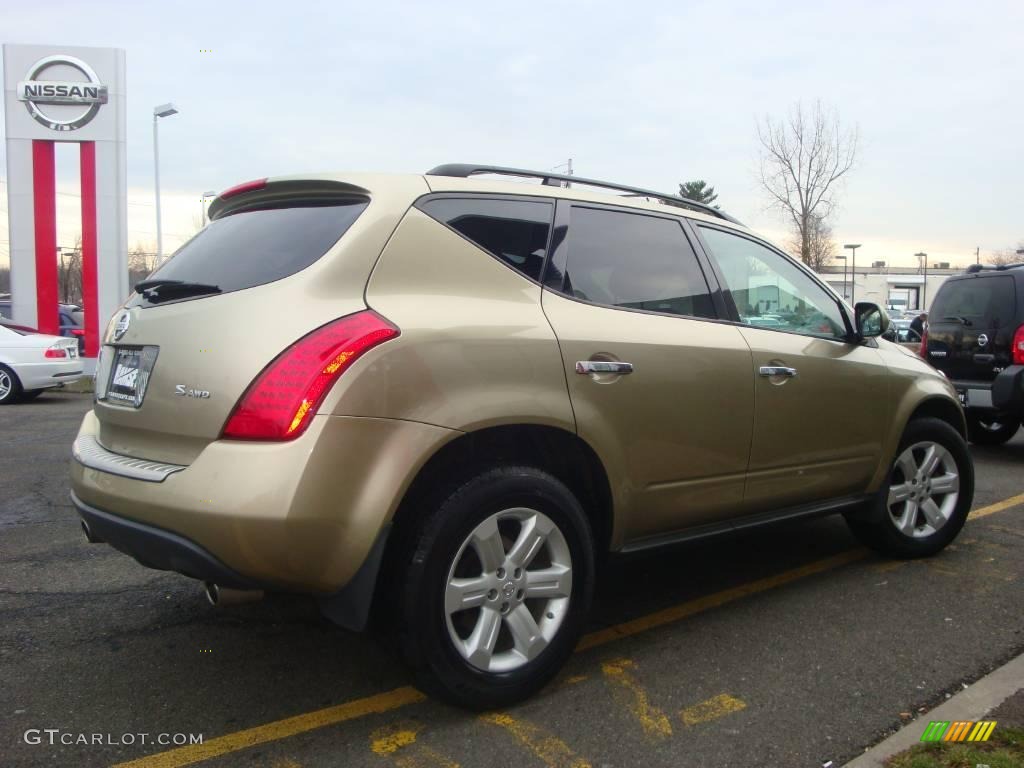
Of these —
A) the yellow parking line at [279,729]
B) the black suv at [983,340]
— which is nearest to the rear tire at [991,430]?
the black suv at [983,340]

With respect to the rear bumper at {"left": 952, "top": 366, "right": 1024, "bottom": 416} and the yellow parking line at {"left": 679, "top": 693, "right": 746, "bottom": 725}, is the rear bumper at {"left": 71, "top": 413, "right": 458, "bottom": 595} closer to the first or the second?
the yellow parking line at {"left": 679, "top": 693, "right": 746, "bottom": 725}

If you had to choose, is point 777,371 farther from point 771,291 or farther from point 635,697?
point 635,697

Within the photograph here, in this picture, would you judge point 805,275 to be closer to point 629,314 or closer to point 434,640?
point 629,314

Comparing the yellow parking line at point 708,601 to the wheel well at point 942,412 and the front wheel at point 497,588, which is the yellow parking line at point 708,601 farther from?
the wheel well at point 942,412

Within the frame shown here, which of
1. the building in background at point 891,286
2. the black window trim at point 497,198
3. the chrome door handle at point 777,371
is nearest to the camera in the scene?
the black window trim at point 497,198

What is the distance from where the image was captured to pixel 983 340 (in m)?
7.57

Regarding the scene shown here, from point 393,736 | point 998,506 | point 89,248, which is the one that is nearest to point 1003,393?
point 998,506

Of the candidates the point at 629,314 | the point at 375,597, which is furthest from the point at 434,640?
the point at 629,314

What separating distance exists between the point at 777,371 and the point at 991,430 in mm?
6189

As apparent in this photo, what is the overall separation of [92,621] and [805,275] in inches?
142

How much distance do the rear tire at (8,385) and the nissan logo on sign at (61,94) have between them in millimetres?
9050

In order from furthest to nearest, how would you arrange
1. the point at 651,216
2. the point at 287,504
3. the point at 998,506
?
the point at 998,506
the point at 651,216
the point at 287,504

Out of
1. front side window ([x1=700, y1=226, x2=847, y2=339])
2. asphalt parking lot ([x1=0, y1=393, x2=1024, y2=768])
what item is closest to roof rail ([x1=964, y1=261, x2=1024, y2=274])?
asphalt parking lot ([x1=0, y1=393, x2=1024, y2=768])

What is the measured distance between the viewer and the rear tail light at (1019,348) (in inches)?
284
